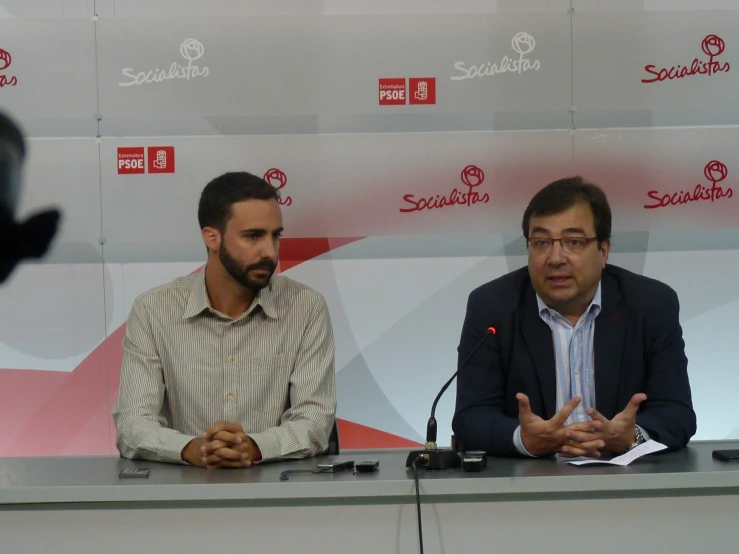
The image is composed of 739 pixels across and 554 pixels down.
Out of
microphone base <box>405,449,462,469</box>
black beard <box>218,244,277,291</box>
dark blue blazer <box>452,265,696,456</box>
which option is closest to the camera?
microphone base <box>405,449,462,469</box>

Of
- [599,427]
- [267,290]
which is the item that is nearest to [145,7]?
[267,290]

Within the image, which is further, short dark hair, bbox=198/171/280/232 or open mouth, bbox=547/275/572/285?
short dark hair, bbox=198/171/280/232

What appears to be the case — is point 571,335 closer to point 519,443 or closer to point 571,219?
point 571,219

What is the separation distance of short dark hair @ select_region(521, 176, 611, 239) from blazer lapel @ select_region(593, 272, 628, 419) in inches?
9.3

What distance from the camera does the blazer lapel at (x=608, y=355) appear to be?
265cm

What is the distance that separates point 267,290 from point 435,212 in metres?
1.40

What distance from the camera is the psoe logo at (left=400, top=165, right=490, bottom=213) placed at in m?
4.06

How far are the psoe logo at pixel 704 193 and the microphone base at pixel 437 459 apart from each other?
2.39 meters

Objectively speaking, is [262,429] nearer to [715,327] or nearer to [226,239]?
[226,239]

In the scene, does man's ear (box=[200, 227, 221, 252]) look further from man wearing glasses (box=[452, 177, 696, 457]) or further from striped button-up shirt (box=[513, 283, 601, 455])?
striped button-up shirt (box=[513, 283, 601, 455])

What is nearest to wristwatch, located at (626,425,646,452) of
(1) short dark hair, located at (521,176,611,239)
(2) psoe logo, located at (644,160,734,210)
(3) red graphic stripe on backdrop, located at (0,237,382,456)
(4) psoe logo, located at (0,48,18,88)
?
(1) short dark hair, located at (521,176,611,239)

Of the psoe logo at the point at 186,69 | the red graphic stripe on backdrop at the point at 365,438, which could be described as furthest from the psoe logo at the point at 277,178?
the red graphic stripe on backdrop at the point at 365,438

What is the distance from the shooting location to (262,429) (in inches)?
108

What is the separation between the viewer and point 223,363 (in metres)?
2.74
